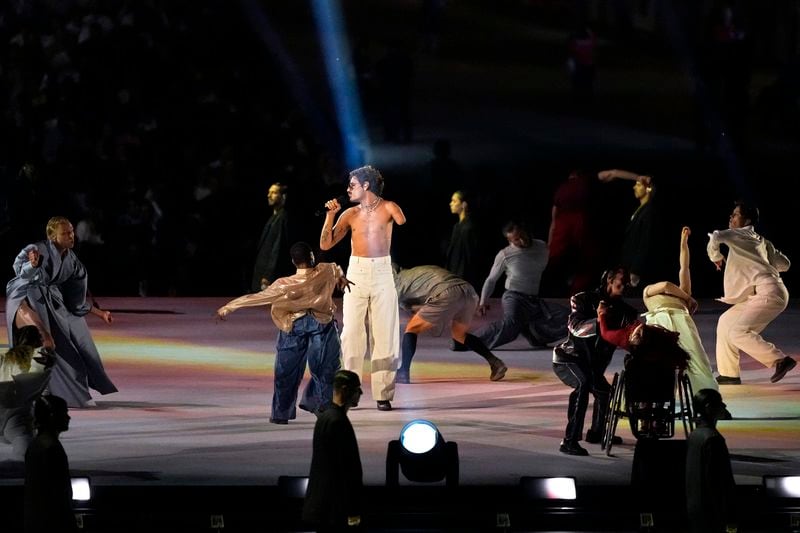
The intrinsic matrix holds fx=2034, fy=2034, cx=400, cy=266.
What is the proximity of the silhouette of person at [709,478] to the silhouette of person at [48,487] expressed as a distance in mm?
2886

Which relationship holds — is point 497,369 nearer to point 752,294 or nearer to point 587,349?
point 752,294

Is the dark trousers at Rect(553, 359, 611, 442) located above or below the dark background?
below

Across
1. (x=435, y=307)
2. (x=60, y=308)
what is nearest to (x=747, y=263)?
(x=435, y=307)

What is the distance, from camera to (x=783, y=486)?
1048 centimetres

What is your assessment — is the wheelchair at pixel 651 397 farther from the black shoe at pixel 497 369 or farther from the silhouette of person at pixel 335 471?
the black shoe at pixel 497 369

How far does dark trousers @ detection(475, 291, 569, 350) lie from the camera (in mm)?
16594

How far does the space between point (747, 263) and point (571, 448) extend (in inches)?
126

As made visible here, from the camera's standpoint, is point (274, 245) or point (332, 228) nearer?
point (332, 228)

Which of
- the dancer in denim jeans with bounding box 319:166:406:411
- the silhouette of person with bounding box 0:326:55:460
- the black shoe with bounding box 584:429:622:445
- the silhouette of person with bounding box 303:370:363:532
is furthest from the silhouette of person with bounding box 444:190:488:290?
the silhouette of person with bounding box 303:370:363:532

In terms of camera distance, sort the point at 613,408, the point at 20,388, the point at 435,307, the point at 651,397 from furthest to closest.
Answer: the point at 435,307 < the point at 613,408 < the point at 20,388 < the point at 651,397

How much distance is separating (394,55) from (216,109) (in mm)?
2468

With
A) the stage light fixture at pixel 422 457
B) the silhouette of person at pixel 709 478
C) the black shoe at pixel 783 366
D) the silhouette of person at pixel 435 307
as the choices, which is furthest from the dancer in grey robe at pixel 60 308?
the silhouette of person at pixel 709 478

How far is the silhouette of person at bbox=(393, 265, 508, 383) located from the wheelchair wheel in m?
2.92

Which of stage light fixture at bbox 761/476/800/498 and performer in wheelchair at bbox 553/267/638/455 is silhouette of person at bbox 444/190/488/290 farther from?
stage light fixture at bbox 761/476/800/498
